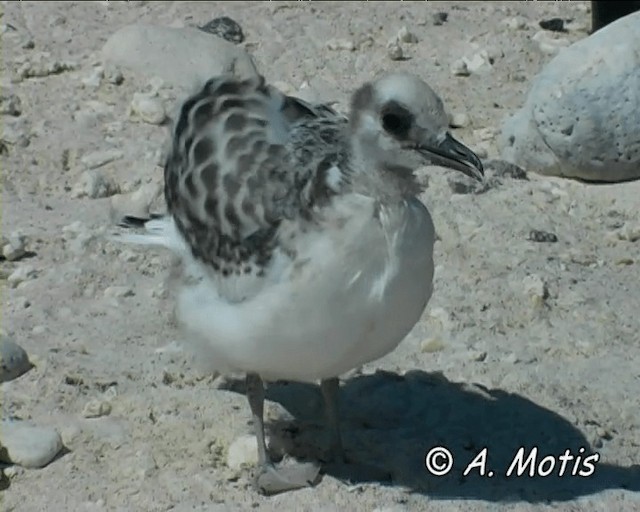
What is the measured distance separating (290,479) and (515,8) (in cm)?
504

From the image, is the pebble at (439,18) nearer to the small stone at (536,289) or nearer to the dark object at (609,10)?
the dark object at (609,10)

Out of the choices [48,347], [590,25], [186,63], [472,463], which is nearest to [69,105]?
[186,63]

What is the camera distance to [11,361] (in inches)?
243

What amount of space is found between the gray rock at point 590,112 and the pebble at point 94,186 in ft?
6.51

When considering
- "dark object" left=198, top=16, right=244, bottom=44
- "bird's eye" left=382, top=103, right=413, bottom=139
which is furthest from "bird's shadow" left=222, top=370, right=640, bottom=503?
"dark object" left=198, top=16, right=244, bottom=44

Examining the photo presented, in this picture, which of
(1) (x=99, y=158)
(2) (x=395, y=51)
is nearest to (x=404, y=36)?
(2) (x=395, y=51)

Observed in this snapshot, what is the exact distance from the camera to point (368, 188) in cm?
515

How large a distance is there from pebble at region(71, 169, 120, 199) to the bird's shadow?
72.0 inches

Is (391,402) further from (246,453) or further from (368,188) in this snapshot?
(368,188)

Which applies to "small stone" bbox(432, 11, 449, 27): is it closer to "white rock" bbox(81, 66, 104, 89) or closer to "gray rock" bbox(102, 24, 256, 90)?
"gray rock" bbox(102, 24, 256, 90)

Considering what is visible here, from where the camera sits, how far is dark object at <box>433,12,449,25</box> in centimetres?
968

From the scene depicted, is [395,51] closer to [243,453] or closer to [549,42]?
[549,42]

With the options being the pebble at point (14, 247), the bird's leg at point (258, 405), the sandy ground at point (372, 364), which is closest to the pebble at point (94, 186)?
the sandy ground at point (372, 364)

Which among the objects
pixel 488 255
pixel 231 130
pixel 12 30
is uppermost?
pixel 231 130
